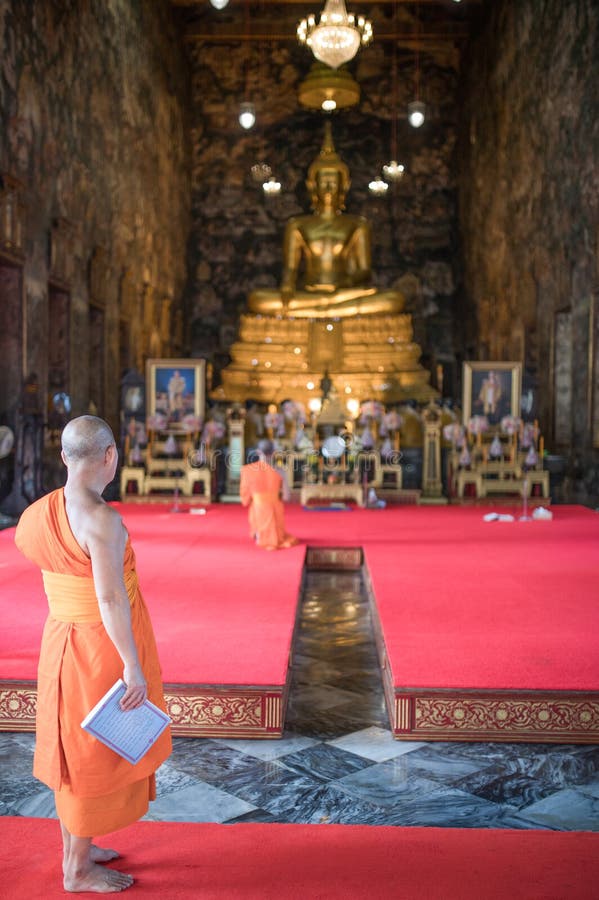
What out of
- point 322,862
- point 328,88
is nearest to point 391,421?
point 328,88

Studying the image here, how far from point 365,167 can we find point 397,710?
16.7 meters

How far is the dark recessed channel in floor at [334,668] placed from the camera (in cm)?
367

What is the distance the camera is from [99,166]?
12000mm

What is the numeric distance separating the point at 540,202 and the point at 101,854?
11957mm

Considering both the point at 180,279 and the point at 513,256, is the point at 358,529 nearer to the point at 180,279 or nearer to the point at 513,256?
the point at 513,256

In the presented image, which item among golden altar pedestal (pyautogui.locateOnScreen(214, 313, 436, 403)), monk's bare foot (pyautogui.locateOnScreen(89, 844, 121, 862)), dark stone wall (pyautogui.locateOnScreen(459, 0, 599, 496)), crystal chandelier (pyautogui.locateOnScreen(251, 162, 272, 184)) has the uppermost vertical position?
crystal chandelier (pyautogui.locateOnScreen(251, 162, 272, 184))

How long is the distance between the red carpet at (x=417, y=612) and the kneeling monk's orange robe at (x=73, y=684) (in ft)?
4.39

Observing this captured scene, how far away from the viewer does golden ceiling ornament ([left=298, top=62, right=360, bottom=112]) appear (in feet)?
49.8

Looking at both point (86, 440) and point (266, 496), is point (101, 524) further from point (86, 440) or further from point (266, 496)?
point (266, 496)

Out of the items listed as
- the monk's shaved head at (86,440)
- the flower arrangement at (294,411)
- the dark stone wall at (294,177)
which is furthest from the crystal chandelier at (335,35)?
the monk's shaved head at (86,440)

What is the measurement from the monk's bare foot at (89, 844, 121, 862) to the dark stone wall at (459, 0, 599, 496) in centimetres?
897

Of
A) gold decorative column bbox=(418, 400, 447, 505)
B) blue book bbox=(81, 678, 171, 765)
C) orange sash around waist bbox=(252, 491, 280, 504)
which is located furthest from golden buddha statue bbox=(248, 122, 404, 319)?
blue book bbox=(81, 678, 171, 765)

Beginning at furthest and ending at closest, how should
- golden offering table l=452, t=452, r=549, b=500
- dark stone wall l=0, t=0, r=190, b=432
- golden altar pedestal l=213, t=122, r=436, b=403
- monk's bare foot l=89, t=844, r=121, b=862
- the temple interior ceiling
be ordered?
1. the temple interior ceiling
2. golden altar pedestal l=213, t=122, r=436, b=403
3. golden offering table l=452, t=452, r=549, b=500
4. dark stone wall l=0, t=0, r=190, b=432
5. monk's bare foot l=89, t=844, r=121, b=862

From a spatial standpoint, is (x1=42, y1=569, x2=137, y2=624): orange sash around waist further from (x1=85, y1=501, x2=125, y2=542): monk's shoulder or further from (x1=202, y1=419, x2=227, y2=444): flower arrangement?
(x1=202, y1=419, x2=227, y2=444): flower arrangement
